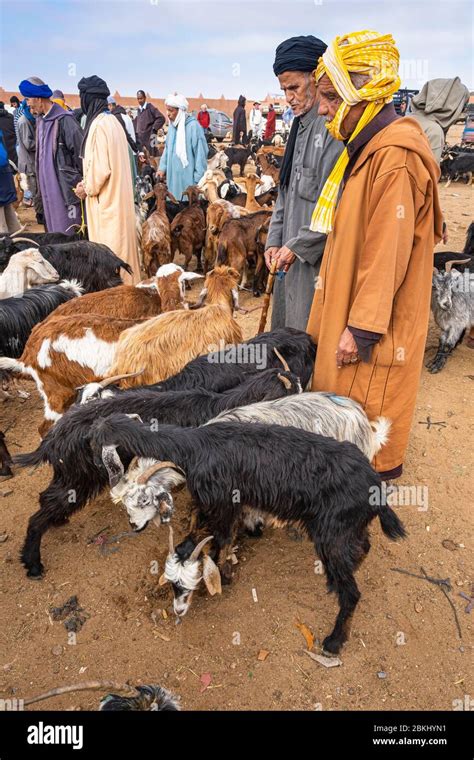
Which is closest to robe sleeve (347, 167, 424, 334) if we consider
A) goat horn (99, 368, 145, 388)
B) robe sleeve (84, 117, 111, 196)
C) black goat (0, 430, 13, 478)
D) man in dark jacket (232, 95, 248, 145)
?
goat horn (99, 368, 145, 388)

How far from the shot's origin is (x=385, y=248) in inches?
95.0

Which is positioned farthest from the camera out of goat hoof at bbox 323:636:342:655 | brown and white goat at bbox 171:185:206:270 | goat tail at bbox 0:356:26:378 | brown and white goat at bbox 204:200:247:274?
brown and white goat at bbox 171:185:206:270

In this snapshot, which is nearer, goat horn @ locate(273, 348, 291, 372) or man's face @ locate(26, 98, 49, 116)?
goat horn @ locate(273, 348, 291, 372)

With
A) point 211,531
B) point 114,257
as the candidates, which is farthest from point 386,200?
point 114,257

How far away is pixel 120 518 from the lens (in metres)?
3.55

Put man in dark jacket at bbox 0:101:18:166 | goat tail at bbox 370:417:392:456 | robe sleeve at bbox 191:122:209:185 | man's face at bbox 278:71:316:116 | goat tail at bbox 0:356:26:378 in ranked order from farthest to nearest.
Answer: man in dark jacket at bbox 0:101:18:166, robe sleeve at bbox 191:122:209:185, goat tail at bbox 0:356:26:378, man's face at bbox 278:71:316:116, goat tail at bbox 370:417:392:456

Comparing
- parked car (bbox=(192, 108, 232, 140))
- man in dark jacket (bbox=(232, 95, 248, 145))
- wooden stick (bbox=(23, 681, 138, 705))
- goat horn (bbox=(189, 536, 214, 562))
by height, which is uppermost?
parked car (bbox=(192, 108, 232, 140))

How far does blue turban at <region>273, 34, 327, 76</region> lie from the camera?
10.5ft

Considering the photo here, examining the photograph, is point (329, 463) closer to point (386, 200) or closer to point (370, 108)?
point (386, 200)

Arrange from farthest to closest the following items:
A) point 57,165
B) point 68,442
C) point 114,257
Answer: point 57,165, point 114,257, point 68,442

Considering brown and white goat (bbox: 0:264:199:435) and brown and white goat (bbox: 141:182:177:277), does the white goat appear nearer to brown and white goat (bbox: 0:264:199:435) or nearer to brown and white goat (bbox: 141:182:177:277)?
brown and white goat (bbox: 0:264:199:435)

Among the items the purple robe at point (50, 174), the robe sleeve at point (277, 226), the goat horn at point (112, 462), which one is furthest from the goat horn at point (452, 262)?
the purple robe at point (50, 174)

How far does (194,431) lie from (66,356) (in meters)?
1.50
